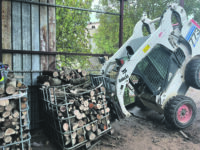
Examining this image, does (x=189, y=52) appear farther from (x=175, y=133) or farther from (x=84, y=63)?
(x=84, y=63)

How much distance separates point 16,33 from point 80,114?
2.40m

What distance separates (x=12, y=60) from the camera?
3.81 m

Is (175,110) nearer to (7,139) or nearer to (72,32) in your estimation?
(7,139)

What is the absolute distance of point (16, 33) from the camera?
3816mm

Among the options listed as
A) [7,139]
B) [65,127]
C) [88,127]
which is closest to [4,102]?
[7,139]

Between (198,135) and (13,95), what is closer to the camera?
(13,95)

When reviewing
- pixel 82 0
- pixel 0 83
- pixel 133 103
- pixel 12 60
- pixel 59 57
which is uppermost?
pixel 82 0

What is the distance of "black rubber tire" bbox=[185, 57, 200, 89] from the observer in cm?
402

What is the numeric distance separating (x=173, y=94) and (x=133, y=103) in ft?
4.79

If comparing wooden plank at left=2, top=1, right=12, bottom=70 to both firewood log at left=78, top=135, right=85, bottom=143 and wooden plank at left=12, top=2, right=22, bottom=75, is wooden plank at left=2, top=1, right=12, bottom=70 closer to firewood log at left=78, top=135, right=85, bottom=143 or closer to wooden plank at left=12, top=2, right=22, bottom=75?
wooden plank at left=12, top=2, right=22, bottom=75

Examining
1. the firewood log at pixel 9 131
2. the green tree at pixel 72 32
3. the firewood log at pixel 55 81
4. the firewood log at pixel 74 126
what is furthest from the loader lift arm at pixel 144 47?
the green tree at pixel 72 32

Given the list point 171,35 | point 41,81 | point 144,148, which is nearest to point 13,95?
point 41,81

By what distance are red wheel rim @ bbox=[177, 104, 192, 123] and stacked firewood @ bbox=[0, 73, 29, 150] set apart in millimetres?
3255

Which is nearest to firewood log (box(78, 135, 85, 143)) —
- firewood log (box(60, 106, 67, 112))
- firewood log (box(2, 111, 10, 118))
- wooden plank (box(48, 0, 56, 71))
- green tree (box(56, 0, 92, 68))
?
firewood log (box(60, 106, 67, 112))
